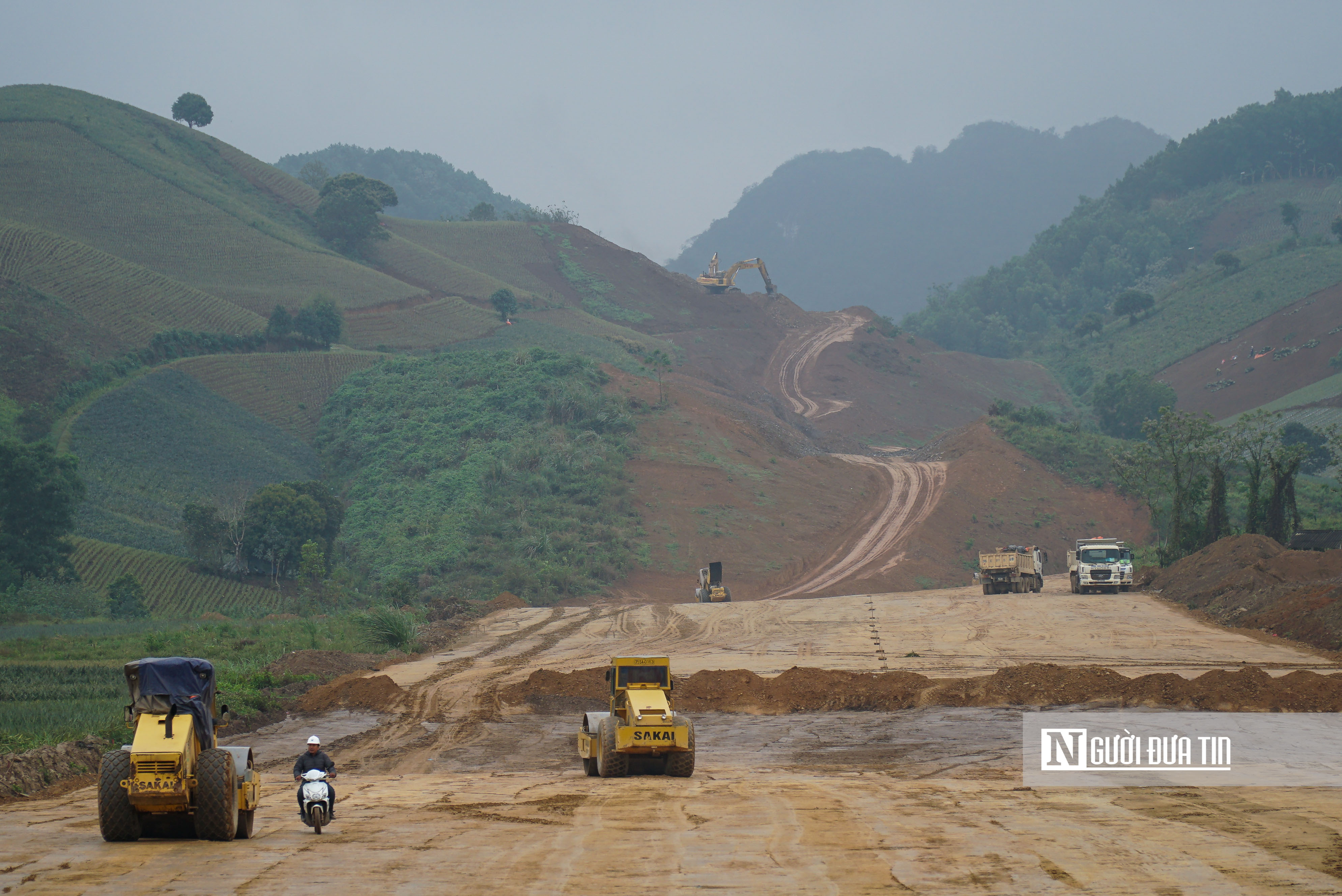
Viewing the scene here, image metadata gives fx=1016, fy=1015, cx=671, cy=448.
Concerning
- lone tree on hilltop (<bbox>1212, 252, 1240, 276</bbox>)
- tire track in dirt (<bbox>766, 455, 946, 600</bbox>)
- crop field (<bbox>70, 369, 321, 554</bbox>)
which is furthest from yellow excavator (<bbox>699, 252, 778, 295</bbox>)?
crop field (<bbox>70, 369, 321, 554</bbox>)

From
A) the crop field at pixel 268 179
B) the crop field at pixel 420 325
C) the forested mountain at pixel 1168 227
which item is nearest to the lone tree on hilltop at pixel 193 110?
the crop field at pixel 268 179

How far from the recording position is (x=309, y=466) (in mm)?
67688

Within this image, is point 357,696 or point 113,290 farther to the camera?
point 113,290

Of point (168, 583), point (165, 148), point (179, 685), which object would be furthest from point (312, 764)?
point (165, 148)

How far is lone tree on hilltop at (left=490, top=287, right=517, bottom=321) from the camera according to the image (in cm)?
10044

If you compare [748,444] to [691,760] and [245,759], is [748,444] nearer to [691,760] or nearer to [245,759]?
[691,760]

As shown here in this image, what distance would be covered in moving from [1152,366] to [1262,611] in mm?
83983

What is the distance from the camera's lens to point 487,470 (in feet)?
200

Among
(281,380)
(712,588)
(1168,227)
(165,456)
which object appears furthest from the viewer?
(1168,227)

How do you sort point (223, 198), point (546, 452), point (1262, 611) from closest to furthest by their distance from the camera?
point (1262, 611), point (546, 452), point (223, 198)

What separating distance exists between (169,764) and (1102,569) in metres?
41.3

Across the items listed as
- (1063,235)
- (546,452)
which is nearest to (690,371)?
(546,452)

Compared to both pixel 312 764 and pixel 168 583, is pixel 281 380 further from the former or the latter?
pixel 312 764

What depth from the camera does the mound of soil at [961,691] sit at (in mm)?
21484
